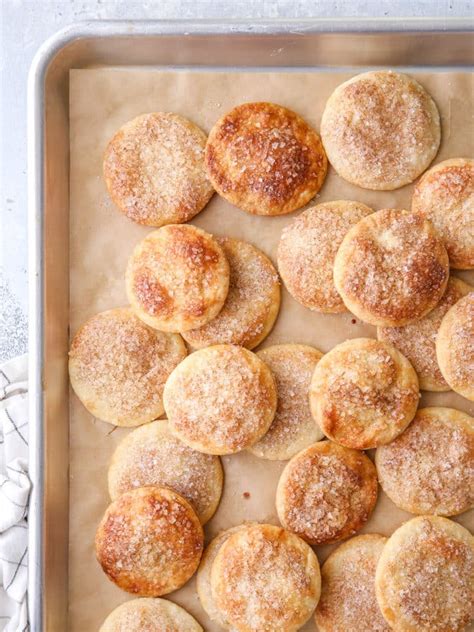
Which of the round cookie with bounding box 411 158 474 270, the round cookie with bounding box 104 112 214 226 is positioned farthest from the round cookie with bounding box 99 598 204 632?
the round cookie with bounding box 411 158 474 270

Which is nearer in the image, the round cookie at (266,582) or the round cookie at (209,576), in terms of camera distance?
the round cookie at (266,582)

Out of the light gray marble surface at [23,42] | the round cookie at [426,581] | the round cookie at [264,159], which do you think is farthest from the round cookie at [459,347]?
the light gray marble surface at [23,42]

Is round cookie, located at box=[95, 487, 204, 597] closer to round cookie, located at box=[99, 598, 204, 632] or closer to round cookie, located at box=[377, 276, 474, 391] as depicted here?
round cookie, located at box=[99, 598, 204, 632]

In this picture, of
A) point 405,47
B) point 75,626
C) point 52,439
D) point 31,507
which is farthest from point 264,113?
point 75,626

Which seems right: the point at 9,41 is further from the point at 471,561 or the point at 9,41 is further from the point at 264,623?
the point at 471,561

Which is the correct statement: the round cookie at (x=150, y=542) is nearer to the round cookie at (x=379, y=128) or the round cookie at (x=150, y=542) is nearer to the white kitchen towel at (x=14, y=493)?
the white kitchen towel at (x=14, y=493)

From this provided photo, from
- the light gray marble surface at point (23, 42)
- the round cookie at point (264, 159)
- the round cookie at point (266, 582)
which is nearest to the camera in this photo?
the round cookie at point (266, 582)

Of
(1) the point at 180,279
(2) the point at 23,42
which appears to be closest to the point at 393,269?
(1) the point at 180,279
